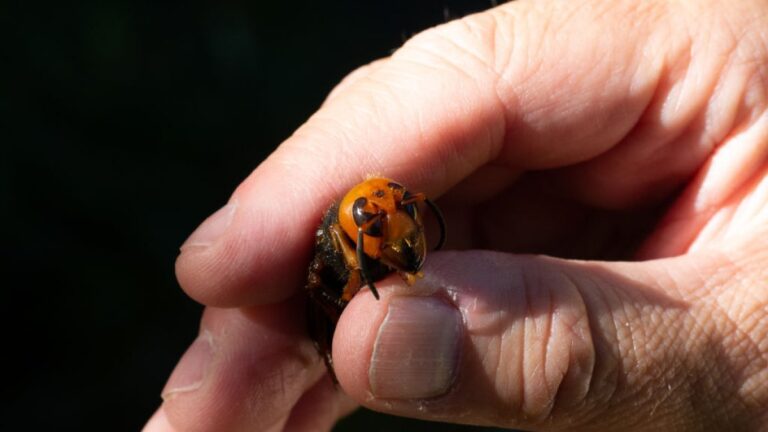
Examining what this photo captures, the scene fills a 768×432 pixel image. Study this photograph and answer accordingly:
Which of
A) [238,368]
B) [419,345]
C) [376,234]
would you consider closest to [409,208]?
[376,234]

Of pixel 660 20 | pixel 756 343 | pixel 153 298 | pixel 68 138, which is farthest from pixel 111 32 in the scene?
pixel 756 343

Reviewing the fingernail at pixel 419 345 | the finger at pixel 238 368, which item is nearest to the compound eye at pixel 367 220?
the fingernail at pixel 419 345

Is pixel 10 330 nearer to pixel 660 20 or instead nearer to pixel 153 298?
pixel 153 298

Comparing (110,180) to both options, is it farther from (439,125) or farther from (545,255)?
(545,255)

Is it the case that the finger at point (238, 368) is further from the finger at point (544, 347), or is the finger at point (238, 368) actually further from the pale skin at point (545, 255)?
the finger at point (544, 347)

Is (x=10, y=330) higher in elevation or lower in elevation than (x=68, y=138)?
lower

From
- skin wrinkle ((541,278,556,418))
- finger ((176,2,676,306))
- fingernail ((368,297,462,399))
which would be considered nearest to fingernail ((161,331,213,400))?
finger ((176,2,676,306))

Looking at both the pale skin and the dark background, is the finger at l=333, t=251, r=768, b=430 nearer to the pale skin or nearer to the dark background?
the pale skin
